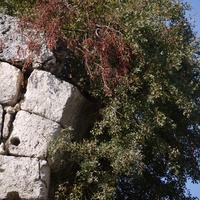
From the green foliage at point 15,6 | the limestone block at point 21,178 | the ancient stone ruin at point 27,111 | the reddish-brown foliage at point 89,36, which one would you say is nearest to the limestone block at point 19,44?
the ancient stone ruin at point 27,111

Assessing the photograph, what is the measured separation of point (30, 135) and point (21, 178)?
1.87 feet

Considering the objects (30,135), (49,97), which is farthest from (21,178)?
(49,97)

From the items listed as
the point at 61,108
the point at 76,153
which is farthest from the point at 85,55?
the point at 76,153

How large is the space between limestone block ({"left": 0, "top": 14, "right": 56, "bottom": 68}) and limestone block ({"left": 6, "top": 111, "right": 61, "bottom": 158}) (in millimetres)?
785

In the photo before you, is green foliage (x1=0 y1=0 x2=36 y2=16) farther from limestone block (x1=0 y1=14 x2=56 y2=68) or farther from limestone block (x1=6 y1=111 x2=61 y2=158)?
limestone block (x1=6 y1=111 x2=61 y2=158)

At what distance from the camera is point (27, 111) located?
6.65 m

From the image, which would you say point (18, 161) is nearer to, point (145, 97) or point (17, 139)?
point (17, 139)

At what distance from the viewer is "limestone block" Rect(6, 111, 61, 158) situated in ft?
21.2

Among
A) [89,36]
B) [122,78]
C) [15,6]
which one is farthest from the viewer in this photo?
[15,6]

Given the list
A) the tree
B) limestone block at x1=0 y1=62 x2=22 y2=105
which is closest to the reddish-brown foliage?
the tree

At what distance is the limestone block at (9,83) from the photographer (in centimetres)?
666

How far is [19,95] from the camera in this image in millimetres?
6793

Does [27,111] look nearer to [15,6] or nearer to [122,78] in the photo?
[122,78]

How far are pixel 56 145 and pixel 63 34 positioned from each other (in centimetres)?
168
